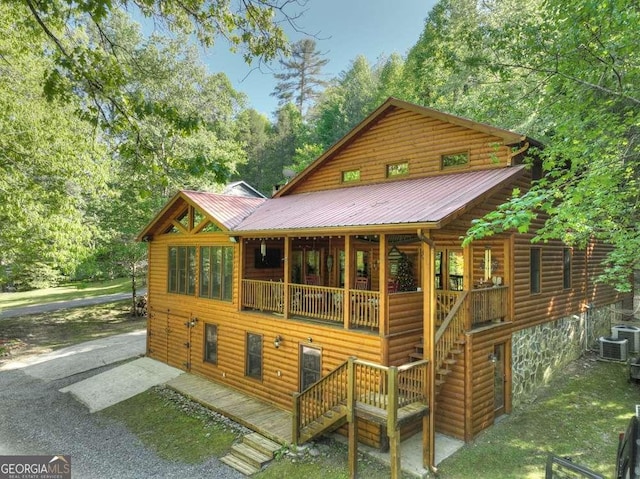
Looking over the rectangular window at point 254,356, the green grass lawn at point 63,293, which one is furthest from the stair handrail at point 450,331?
the green grass lawn at point 63,293

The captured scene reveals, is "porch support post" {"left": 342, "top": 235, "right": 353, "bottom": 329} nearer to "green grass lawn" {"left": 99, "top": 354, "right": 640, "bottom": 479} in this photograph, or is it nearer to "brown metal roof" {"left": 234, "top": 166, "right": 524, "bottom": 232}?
"brown metal roof" {"left": 234, "top": 166, "right": 524, "bottom": 232}

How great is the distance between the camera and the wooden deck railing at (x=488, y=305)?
9.18m

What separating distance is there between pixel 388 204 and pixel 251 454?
259 inches

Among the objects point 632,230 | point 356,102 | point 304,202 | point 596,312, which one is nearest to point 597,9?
point 632,230

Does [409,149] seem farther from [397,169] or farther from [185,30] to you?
[185,30]

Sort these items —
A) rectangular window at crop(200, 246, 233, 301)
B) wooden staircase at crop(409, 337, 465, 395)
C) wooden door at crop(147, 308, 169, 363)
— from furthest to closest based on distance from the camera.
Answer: wooden door at crop(147, 308, 169, 363), rectangular window at crop(200, 246, 233, 301), wooden staircase at crop(409, 337, 465, 395)

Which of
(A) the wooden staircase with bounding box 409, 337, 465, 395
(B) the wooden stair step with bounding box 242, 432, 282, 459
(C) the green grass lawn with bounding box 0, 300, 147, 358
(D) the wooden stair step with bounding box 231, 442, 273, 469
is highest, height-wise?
(A) the wooden staircase with bounding box 409, 337, 465, 395

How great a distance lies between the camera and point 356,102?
111 ft

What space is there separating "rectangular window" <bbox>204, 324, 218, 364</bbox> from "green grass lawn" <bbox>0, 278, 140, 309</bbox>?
2132 centimetres

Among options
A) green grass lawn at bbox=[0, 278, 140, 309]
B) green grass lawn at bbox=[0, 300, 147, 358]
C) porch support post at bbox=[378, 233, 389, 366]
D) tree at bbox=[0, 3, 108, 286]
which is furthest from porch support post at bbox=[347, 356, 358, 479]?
green grass lawn at bbox=[0, 278, 140, 309]

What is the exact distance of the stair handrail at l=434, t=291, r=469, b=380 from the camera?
8172 mm

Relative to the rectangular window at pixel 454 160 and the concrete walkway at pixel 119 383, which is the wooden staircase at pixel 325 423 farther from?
the rectangular window at pixel 454 160

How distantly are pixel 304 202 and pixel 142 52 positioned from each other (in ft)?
59.1
